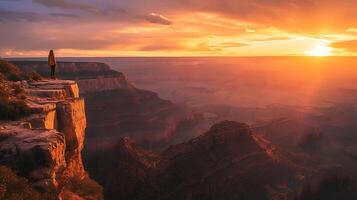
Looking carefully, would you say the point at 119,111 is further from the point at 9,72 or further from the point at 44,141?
the point at 44,141

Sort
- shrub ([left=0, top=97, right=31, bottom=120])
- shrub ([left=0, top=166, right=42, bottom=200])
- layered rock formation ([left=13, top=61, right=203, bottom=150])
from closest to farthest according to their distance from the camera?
shrub ([left=0, top=166, right=42, bottom=200]) → shrub ([left=0, top=97, right=31, bottom=120]) → layered rock formation ([left=13, top=61, right=203, bottom=150])

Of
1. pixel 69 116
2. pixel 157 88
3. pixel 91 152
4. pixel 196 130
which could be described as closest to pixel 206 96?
pixel 157 88

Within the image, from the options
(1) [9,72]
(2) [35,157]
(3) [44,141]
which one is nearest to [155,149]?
(1) [9,72]

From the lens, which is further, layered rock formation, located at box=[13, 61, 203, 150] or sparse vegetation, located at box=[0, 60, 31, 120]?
layered rock formation, located at box=[13, 61, 203, 150]

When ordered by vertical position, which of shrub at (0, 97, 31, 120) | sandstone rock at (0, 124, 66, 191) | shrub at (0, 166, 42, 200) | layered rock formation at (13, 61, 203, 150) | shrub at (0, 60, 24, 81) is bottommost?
layered rock formation at (13, 61, 203, 150)

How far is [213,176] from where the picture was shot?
97.1ft

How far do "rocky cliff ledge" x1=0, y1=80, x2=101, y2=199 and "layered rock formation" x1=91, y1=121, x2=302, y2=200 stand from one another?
1549 centimetres

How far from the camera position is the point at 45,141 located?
30.4ft

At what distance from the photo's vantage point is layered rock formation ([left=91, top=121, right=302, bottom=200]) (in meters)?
28.9

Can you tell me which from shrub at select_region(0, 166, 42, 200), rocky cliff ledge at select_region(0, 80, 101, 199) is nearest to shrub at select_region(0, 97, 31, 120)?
rocky cliff ledge at select_region(0, 80, 101, 199)

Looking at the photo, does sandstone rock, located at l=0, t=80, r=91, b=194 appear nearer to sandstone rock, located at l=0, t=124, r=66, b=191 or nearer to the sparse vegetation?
sandstone rock, located at l=0, t=124, r=66, b=191

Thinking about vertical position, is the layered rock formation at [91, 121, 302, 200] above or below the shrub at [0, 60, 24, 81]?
below

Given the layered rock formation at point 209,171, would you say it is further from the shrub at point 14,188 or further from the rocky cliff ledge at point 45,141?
the shrub at point 14,188

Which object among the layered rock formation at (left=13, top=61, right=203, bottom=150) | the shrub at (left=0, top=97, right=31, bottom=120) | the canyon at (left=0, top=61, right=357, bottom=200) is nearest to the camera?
the canyon at (left=0, top=61, right=357, bottom=200)
